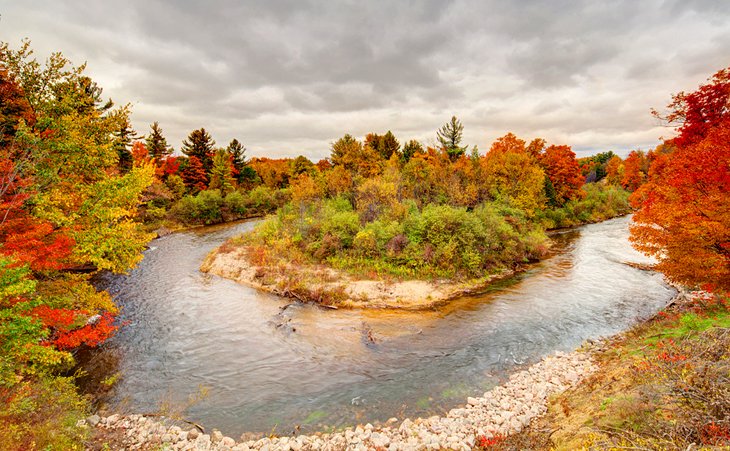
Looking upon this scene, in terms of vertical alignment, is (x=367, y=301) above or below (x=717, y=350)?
below

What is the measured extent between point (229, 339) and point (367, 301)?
8.37 m

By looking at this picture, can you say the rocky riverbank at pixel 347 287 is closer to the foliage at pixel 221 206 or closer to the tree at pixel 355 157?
the tree at pixel 355 157

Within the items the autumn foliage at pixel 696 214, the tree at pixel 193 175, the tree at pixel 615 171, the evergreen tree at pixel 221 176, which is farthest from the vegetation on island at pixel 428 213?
the tree at pixel 615 171

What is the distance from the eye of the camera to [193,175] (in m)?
62.1

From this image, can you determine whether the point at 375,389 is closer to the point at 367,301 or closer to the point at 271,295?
the point at 367,301

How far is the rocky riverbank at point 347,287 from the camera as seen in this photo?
21109 mm

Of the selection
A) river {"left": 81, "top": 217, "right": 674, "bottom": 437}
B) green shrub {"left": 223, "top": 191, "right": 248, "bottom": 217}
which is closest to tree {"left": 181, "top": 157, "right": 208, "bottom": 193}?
green shrub {"left": 223, "top": 191, "right": 248, "bottom": 217}

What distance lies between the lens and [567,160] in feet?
170

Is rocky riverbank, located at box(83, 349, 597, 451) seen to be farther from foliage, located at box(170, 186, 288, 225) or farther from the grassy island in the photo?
foliage, located at box(170, 186, 288, 225)

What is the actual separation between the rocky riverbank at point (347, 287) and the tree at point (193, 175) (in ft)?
137

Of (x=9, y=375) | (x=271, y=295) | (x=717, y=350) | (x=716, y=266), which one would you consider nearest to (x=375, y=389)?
(x=717, y=350)

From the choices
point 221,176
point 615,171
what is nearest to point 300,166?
point 221,176

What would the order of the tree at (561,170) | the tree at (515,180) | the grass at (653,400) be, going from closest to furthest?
1. the grass at (653,400)
2. the tree at (515,180)
3. the tree at (561,170)

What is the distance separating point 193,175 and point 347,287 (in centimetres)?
5243
